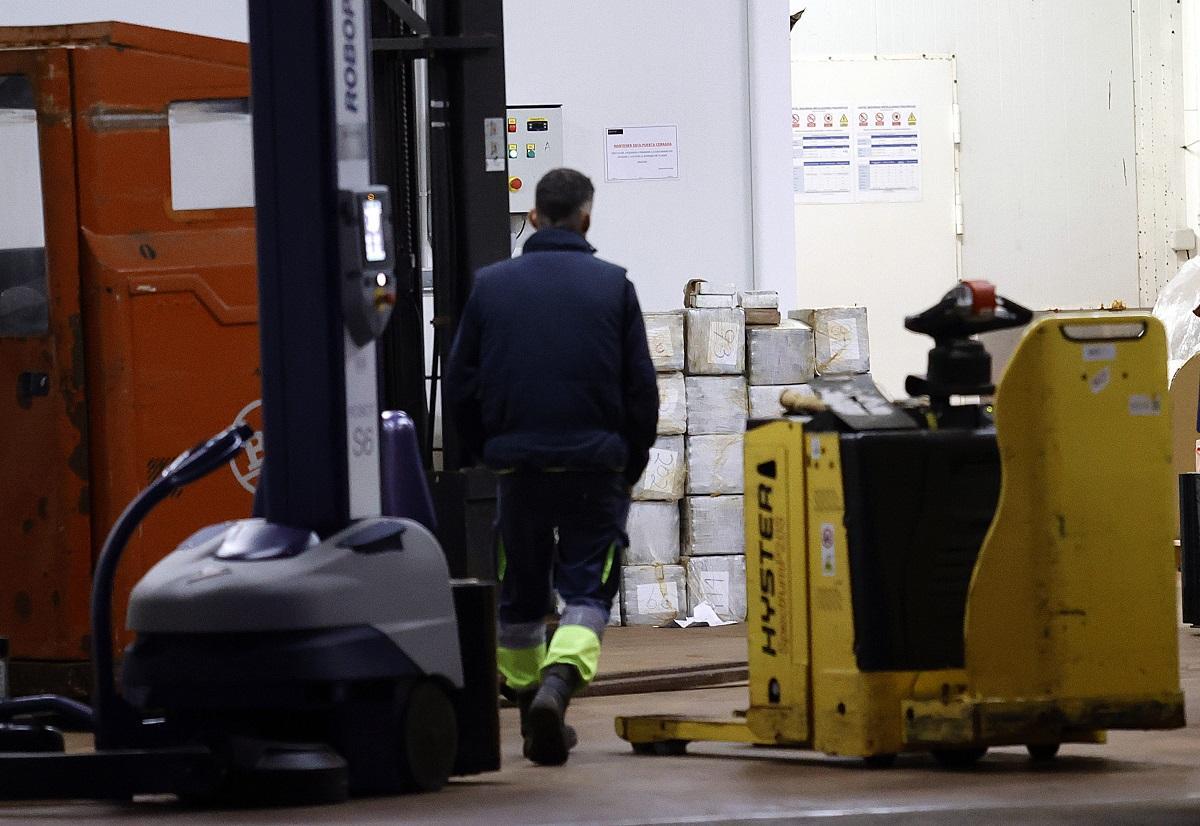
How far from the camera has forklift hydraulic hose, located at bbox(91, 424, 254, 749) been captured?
4160mm

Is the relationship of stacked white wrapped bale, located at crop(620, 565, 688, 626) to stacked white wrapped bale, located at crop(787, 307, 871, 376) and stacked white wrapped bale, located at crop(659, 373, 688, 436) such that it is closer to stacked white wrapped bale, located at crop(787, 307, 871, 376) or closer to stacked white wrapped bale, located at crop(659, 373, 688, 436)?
stacked white wrapped bale, located at crop(659, 373, 688, 436)

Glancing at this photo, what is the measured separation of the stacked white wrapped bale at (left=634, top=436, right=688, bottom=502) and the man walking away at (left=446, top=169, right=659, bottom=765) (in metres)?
4.75

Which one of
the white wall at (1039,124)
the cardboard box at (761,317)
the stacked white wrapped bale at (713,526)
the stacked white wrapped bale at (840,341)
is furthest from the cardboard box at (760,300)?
the white wall at (1039,124)

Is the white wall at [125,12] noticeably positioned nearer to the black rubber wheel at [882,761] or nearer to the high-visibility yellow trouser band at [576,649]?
the high-visibility yellow trouser band at [576,649]

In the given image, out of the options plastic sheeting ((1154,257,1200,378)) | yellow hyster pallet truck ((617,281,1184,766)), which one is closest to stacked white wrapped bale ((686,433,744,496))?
plastic sheeting ((1154,257,1200,378))

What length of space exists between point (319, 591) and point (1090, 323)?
6.49ft

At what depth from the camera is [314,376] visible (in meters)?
4.32

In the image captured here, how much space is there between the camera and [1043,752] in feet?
15.6

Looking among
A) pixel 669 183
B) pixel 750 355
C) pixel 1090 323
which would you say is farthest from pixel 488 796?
pixel 669 183

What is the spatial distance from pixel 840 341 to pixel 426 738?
21.4ft

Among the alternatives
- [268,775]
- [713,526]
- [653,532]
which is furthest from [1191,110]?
[268,775]

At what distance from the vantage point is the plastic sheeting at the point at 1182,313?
1364cm

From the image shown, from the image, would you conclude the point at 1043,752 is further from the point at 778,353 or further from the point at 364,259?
the point at 778,353

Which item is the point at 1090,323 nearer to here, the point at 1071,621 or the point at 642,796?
the point at 1071,621
